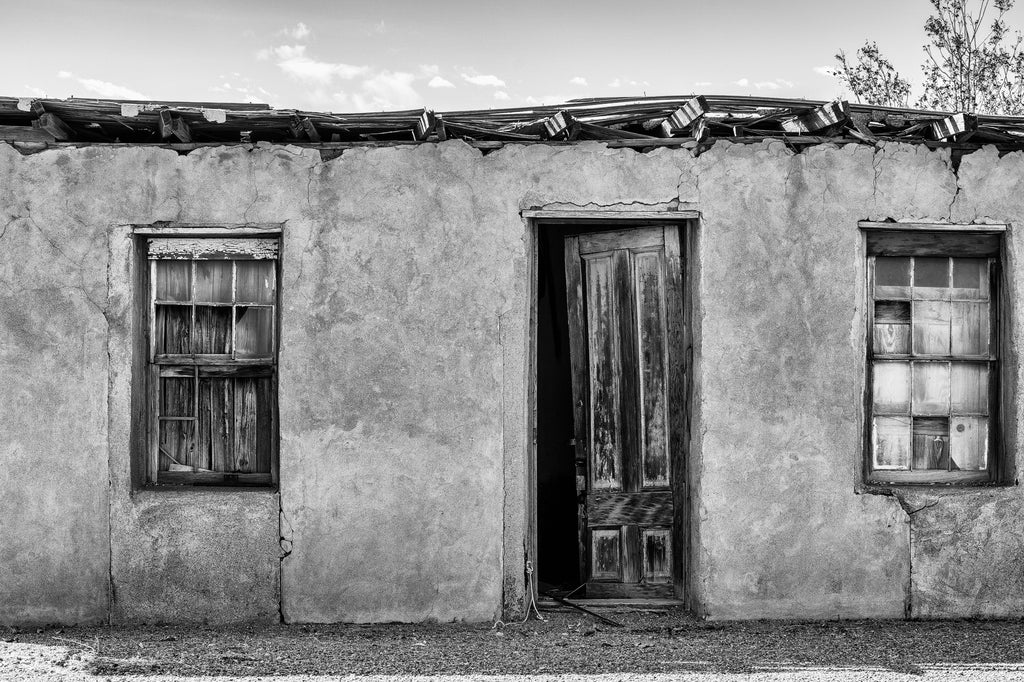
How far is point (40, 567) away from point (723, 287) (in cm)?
452

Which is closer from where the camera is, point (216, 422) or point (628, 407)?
point (216, 422)

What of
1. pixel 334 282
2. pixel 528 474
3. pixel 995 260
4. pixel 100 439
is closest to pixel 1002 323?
pixel 995 260

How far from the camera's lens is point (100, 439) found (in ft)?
18.5

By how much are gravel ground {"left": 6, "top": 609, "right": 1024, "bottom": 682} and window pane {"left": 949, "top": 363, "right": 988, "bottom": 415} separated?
4.36ft

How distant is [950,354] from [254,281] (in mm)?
4436

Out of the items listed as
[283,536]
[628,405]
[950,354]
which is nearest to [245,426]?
[283,536]

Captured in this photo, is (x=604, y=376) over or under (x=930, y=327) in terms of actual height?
under

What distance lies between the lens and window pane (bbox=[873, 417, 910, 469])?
5.88 meters

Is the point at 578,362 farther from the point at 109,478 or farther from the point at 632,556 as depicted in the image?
the point at 109,478

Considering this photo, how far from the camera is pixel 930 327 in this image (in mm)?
5859

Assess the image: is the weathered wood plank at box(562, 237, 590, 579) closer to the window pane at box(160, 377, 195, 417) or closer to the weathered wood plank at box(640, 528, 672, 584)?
the weathered wood plank at box(640, 528, 672, 584)

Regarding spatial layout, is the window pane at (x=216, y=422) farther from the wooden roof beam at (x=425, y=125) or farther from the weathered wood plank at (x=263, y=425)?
the wooden roof beam at (x=425, y=125)

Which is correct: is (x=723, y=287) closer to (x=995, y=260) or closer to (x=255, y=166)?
(x=995, y=260)

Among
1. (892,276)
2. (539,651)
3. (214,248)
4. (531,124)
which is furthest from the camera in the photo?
(892,276)
